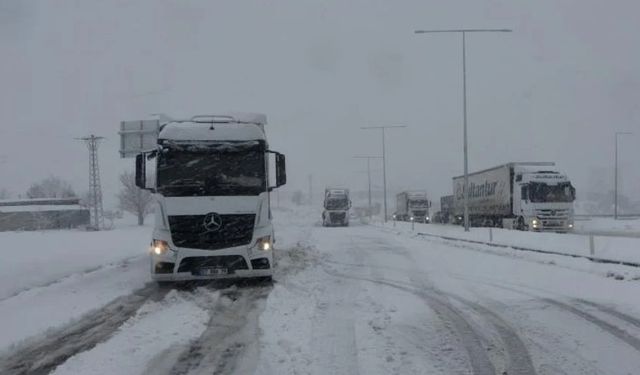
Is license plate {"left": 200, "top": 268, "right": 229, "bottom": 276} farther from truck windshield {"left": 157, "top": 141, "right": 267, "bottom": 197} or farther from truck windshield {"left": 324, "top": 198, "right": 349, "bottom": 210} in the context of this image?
truck windshield {"left": 324, "top": 198, "right": 349, "bottom": 210}

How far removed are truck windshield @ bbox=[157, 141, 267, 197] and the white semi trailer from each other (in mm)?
24478

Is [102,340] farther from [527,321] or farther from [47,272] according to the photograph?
[47,272]

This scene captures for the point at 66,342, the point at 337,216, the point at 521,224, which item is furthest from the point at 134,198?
the point at 66,342

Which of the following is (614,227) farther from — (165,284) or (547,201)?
(165,284)

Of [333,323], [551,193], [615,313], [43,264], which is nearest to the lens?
[333,323]

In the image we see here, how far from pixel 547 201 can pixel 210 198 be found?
25676 millimetres

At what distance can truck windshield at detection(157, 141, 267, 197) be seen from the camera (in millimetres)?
11750

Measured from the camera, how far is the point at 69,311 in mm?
9500

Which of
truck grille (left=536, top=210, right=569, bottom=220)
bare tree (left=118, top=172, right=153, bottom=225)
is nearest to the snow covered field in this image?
truck grille (left=536, top=210, right=569, bottom=220)

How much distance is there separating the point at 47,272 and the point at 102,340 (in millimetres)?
7707

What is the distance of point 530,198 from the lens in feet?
109

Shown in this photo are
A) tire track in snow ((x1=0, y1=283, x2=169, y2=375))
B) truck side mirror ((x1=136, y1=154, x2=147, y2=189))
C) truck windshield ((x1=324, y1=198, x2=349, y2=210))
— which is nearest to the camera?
tire track in snow ((x1=0, y1=283, x2=169, y2=375))

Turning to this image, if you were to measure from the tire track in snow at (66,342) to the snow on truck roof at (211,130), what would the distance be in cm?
357

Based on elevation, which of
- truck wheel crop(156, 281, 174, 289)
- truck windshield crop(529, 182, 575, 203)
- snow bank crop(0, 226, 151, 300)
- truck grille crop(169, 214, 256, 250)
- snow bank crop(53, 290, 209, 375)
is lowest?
truck wheel crop(156, 281, 174, 289)
